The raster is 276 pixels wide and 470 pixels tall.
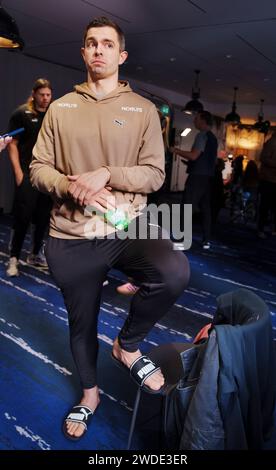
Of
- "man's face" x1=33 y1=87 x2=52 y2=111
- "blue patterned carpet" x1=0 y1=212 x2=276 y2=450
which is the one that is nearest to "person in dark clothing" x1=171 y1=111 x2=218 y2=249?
"blue patterned carpet" x1=0 y1=212 x2=276 y2=450

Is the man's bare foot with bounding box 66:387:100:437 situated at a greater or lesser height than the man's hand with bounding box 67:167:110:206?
lesser

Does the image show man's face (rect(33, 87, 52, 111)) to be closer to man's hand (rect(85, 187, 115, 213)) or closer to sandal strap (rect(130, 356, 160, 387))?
man's hand (rect(85, 187, 115, 213))

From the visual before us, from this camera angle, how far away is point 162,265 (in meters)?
1.34

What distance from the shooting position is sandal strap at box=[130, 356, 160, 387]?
1349 millimetres

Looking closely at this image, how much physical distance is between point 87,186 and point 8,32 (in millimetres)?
2453

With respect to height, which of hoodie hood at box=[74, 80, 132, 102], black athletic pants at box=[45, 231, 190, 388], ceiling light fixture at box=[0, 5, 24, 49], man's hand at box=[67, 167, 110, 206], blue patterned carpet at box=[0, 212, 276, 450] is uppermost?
ceiling light fixture at box=[0, 5, 24, 49]

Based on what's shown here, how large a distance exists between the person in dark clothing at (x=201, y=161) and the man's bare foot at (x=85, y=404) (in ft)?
10.3

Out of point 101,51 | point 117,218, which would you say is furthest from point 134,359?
point 101,51

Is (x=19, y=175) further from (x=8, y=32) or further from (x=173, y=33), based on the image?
(x=173, y=33)

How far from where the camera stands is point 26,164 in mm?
3012

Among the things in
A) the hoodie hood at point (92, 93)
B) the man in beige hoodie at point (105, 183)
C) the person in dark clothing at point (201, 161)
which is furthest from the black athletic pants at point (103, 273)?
the person in dark clothing at point (201, 161)

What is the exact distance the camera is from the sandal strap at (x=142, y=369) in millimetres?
1349

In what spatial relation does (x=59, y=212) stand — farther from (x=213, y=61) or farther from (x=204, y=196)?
(x=213, y=61)

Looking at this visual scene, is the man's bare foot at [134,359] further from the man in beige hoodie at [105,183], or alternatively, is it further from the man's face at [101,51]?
the man's face at [101,51]
